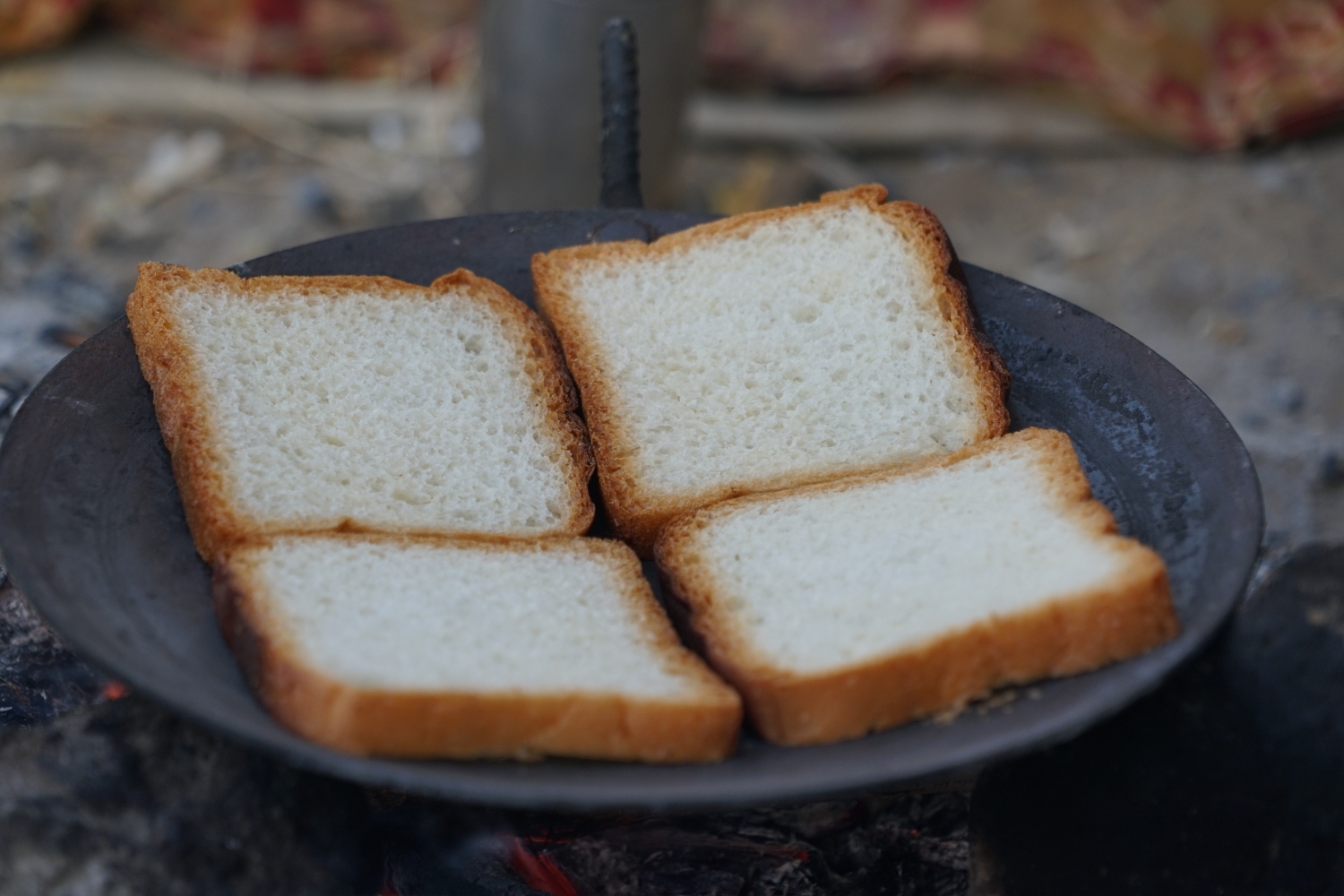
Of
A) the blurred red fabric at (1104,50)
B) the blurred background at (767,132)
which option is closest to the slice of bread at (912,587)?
the blurred background at (767,132)

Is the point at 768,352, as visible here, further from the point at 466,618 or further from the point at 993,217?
the point at 993,217

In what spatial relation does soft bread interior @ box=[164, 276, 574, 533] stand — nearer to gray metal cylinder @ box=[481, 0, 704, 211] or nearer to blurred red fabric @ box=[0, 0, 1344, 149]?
gray metal cylinder @ box=[481, 0, 704, 211]

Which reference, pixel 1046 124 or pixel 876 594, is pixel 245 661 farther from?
pixel 1046 124

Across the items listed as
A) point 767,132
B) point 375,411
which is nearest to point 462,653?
point 375,411

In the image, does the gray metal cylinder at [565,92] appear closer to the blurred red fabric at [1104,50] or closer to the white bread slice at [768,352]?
the blurred red fabric at [1104,50]

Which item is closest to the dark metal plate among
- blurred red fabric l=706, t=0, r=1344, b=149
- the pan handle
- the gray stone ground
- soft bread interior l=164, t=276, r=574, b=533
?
soft bread interior l=164, t=276, r=574, b=533

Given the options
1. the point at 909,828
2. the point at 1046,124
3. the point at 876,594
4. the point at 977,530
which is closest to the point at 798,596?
the point at 876,594
